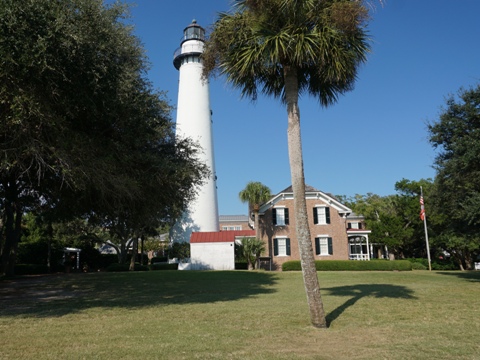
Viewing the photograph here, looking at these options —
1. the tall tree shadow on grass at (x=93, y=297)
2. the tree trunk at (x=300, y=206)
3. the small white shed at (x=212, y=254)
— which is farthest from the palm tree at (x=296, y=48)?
the small white shed at (x=212, y=254)

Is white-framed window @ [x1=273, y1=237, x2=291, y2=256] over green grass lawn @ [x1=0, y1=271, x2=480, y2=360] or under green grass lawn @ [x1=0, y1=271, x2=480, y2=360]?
over

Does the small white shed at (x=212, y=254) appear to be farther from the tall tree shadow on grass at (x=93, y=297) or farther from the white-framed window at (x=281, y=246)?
the tall tree shadow on grass at (x=93, y=297)

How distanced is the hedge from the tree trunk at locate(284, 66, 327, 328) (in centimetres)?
2394

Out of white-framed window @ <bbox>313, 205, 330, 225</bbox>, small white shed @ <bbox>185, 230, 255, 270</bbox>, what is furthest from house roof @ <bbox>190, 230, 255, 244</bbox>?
white-framed window @ <bbox>313, 205, 330, 225</bbox>

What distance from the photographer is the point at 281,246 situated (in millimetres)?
36000

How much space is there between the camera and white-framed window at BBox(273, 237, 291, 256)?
118 ft

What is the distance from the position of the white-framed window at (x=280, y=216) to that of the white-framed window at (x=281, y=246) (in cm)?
143

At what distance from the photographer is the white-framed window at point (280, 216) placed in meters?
36.4

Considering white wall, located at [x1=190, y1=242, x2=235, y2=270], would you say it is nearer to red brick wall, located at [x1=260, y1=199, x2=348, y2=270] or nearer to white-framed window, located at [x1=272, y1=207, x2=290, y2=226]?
red brick wall, located at [x1=260, y1=199, x2=348, y2=270]

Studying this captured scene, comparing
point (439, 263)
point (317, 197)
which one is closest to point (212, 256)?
point (317, 197)

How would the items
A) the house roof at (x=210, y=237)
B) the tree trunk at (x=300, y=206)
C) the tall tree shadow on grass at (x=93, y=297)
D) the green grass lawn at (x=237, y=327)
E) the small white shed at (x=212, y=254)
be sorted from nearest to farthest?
the green grass lawn at (x=237, y=327)
the tree trunk at (x=300, y=206)
the tall tree shadow on grass at (x=93, y=297)
the small white shed at (x=212, y=254)
the house roof at (x=210, y=237)

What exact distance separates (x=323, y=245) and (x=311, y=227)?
1.90 metres

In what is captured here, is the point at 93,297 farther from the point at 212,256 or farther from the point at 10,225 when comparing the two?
the point at 212,256

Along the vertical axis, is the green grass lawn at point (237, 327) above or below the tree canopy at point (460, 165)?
below
